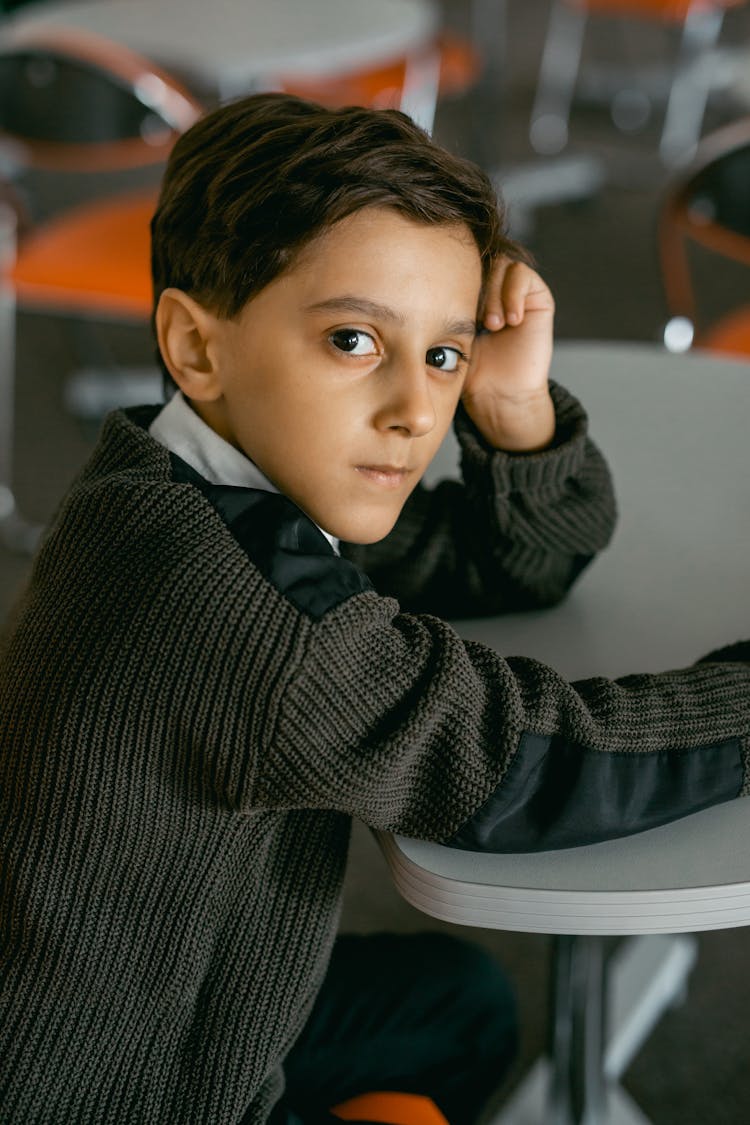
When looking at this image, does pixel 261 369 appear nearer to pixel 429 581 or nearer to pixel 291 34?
pixel 429 581

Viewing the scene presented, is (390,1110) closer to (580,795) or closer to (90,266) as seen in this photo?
(580,795)

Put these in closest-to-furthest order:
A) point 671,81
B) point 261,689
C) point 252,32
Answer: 1. point 261,689
2. point 252,32
3. point 671,81

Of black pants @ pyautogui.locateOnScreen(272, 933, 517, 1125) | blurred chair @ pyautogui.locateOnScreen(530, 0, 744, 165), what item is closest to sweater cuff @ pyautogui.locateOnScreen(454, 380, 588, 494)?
black pants @ pyautogui.locateOnScreen(272, 933, 517, 1125)

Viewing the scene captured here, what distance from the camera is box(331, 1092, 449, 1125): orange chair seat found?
0.99m

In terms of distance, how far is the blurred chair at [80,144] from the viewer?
2336 mm

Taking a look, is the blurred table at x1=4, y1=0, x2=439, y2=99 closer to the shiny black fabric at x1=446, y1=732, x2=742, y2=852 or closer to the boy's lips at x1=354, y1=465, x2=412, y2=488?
the boy's lips at x1=354, y1=465, x2=412, y2=488

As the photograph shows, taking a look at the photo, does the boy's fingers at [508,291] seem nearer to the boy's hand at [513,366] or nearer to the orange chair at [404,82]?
the boy's hand at [513,366]

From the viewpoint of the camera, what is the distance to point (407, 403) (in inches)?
35.1

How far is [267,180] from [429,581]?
0.40 m

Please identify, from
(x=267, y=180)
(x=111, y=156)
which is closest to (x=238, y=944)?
(x=267, y=180)

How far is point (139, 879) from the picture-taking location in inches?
34.0

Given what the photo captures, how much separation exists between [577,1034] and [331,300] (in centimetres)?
89

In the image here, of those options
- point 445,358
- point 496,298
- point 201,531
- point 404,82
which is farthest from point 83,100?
point 201,531

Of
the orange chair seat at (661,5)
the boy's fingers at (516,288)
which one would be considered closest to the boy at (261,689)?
the boy's fingers at (516,288)
